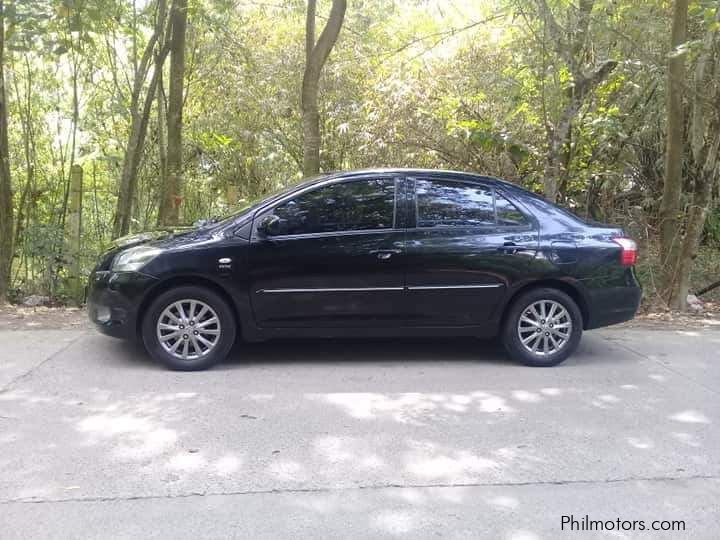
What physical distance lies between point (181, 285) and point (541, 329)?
3212 millimetres

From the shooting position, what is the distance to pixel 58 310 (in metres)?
8.77

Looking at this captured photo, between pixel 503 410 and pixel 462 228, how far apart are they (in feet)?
6.00

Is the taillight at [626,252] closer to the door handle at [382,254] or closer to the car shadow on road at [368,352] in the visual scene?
the car shadow on road at [368,352]

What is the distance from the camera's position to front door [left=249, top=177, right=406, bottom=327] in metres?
6.11

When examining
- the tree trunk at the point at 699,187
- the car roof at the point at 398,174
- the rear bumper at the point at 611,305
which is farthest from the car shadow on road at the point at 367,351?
the tree trunk at the point at 699,187

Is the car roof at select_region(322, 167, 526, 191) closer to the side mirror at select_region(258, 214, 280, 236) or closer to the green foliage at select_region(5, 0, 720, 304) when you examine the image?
the side mirror at select_region(258, 214, 280, 236)

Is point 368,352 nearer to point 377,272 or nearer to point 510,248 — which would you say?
point 377,272

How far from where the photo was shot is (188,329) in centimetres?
606

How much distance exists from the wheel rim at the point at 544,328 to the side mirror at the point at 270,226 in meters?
A: 2.33

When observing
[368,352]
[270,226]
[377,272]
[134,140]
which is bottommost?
[368,352]

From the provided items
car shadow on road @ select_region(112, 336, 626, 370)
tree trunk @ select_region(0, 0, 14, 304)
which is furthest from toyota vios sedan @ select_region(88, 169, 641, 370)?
tree trunk @ select_region(0, 0, 14, 304)

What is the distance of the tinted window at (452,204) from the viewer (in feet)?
21.1

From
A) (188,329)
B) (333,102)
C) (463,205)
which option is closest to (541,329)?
(463,205)

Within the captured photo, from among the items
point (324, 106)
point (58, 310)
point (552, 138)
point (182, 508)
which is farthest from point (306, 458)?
point (324, 106)
